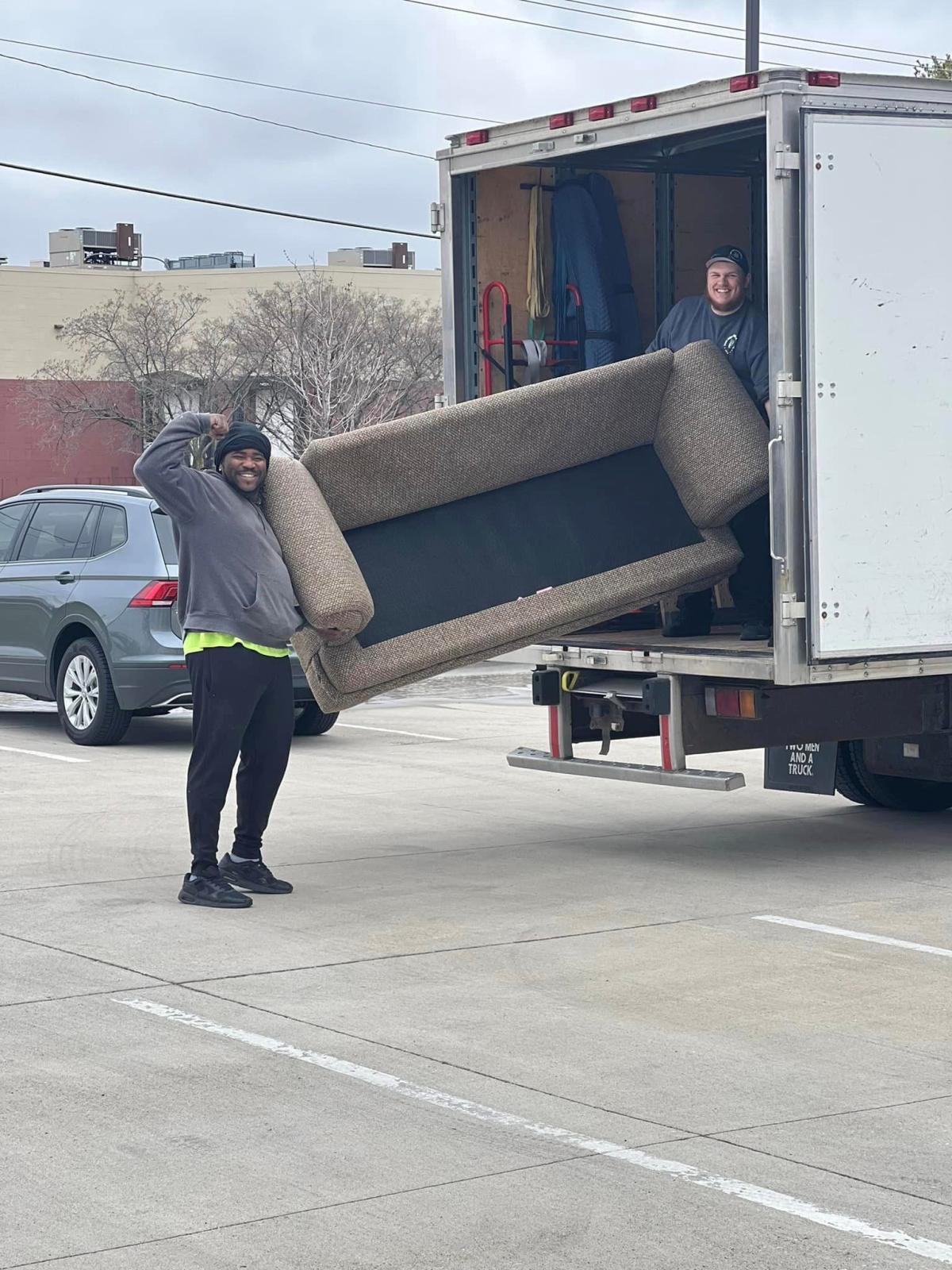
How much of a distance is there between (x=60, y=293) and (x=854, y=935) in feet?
150

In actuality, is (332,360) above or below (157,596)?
above

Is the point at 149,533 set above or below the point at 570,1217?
above

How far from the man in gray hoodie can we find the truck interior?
6.57 ft

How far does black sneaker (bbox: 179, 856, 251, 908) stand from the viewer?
27.7 feet

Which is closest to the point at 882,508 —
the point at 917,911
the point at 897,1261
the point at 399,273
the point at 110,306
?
the point at 917,911

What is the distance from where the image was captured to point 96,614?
14102mm

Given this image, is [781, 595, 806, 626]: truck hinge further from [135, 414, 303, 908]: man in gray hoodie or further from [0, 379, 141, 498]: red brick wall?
[0, 379, 141, 498]: red brick wall

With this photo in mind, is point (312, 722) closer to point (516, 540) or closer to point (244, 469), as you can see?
point (516, 540)

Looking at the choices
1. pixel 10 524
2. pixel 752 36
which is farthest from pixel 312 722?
pixel 752 36

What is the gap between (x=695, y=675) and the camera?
360 inches

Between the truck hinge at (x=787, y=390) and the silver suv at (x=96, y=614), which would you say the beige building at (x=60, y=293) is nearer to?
the silver suv at (x=96, y=614)

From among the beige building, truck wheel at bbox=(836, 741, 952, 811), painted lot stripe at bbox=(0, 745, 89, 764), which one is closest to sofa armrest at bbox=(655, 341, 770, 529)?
truck wheel at bbox=(836, 741, 952, 811)

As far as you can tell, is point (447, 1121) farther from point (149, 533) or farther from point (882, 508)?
point (149, 533)

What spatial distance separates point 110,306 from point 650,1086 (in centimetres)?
4376
